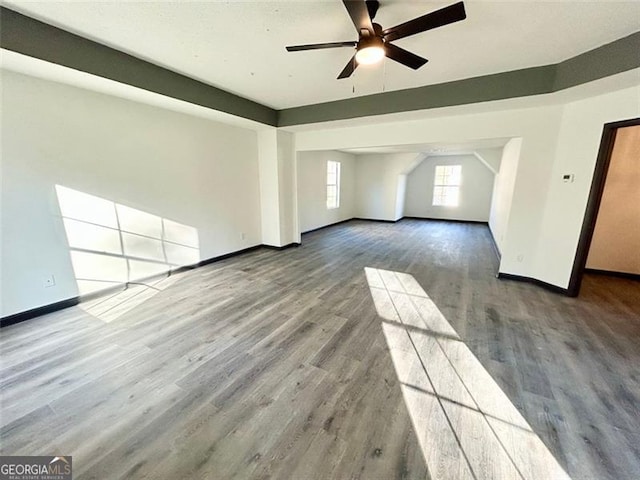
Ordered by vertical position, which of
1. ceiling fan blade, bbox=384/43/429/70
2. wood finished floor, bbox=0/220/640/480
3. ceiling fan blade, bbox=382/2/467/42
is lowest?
wood finished floor, bbox=0/220/640/480

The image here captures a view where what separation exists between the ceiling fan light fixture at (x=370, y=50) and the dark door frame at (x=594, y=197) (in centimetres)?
291

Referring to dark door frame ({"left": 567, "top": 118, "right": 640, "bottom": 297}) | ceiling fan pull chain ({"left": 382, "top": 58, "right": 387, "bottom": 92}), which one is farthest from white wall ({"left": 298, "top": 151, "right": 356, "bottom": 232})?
dark door frame ({"left": 567, "top": 118, "right": 640, "bottom": 297})

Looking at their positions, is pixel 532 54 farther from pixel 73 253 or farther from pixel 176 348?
pixel 73 253

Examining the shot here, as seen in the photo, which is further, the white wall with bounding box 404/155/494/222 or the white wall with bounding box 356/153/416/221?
the white wall with bounding box 404/155/494/222

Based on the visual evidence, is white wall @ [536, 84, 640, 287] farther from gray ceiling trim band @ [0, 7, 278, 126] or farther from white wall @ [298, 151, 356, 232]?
gray ceiling trim band @ [0, 7, 278, 126]

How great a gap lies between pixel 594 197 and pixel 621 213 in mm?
1719

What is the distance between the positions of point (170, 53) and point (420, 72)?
279cm

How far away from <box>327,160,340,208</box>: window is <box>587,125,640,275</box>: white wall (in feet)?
19.5

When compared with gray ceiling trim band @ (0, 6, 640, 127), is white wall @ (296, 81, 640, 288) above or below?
below

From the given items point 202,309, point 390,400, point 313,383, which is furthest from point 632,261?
point 202,309

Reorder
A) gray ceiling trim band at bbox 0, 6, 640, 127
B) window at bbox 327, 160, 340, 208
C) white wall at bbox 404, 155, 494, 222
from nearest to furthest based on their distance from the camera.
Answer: gray ceiling trim band at bbox 0, 6, 640, 127 → window at bbox 327, 160, 340, 208 → white wall at bbox 404, 155, 494, 222

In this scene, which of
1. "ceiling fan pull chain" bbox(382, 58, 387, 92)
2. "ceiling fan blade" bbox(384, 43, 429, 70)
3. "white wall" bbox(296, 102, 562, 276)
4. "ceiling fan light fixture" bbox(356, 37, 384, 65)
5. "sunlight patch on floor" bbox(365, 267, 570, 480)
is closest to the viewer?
"sunlight patch on floor" bbox(365, 267, 570, 480)

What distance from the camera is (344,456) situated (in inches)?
58.1

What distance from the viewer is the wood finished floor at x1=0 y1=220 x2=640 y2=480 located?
58.4 inches
